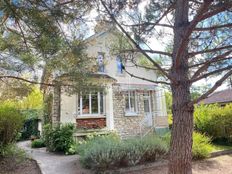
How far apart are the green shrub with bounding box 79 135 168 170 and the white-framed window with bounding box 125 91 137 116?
340 inches

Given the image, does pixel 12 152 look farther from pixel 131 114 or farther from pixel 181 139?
pixel 131 114

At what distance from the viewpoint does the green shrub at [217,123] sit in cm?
1391

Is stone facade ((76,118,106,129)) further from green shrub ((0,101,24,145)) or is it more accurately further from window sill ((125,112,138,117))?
green shrub ((0,101,24,145))

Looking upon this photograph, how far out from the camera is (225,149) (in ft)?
40.1

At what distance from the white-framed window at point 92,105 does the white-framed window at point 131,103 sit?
2.50 m

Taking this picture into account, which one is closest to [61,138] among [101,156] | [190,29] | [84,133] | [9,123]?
[84,133]

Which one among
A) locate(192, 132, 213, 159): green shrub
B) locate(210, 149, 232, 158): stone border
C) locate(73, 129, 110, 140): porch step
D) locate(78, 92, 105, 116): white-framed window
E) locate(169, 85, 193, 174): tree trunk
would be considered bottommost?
locate(210, 149, 232, 158): stone border

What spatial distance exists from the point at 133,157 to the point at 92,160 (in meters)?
1.59

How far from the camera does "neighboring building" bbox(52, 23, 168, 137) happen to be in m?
15.8

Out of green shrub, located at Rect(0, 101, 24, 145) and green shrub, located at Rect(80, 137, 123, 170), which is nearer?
green shrub, located at Rect(80, 137, 123, 170)

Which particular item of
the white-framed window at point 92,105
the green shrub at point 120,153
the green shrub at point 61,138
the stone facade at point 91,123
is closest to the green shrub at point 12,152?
the green shrub at point 120,153

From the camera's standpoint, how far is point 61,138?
42.9ft

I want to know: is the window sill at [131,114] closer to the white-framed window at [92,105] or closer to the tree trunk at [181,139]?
the white-framed window at [92,105]

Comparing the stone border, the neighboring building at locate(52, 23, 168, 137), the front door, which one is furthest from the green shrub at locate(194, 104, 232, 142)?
the front door
